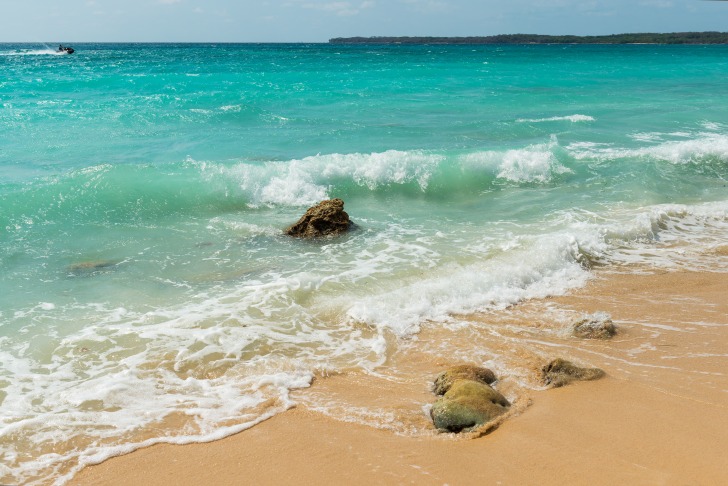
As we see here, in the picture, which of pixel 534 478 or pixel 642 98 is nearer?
pixel 534 478

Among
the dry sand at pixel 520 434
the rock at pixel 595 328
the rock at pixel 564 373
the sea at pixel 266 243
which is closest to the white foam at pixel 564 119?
the sea at pixel 266 243

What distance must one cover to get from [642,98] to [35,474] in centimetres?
3070

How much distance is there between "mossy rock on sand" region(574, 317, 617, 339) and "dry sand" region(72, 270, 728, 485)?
93 millimetres

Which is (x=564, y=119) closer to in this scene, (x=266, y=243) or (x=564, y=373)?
(x=266, y=243)

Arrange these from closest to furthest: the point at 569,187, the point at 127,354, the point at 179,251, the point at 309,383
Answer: the point at 309,383
the point at 127,354
the point at 179,251
the point at 569,187

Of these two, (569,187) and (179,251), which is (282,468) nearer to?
(179,251)

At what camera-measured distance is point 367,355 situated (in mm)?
6188

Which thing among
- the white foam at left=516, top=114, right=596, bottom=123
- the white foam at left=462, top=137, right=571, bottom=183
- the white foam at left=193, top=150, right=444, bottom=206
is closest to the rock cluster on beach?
the white foam at left=193, top=150, right=444, bottom=206

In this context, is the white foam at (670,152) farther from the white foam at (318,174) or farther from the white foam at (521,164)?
the white foam at (318,174)

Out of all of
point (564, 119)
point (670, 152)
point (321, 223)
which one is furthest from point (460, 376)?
point (564, 119)

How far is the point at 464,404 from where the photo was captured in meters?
4.87

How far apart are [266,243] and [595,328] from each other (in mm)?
5354

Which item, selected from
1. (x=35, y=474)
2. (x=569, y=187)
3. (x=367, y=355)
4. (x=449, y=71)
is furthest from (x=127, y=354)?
(x=449, y=71)

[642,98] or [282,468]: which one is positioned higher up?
[642,98]
